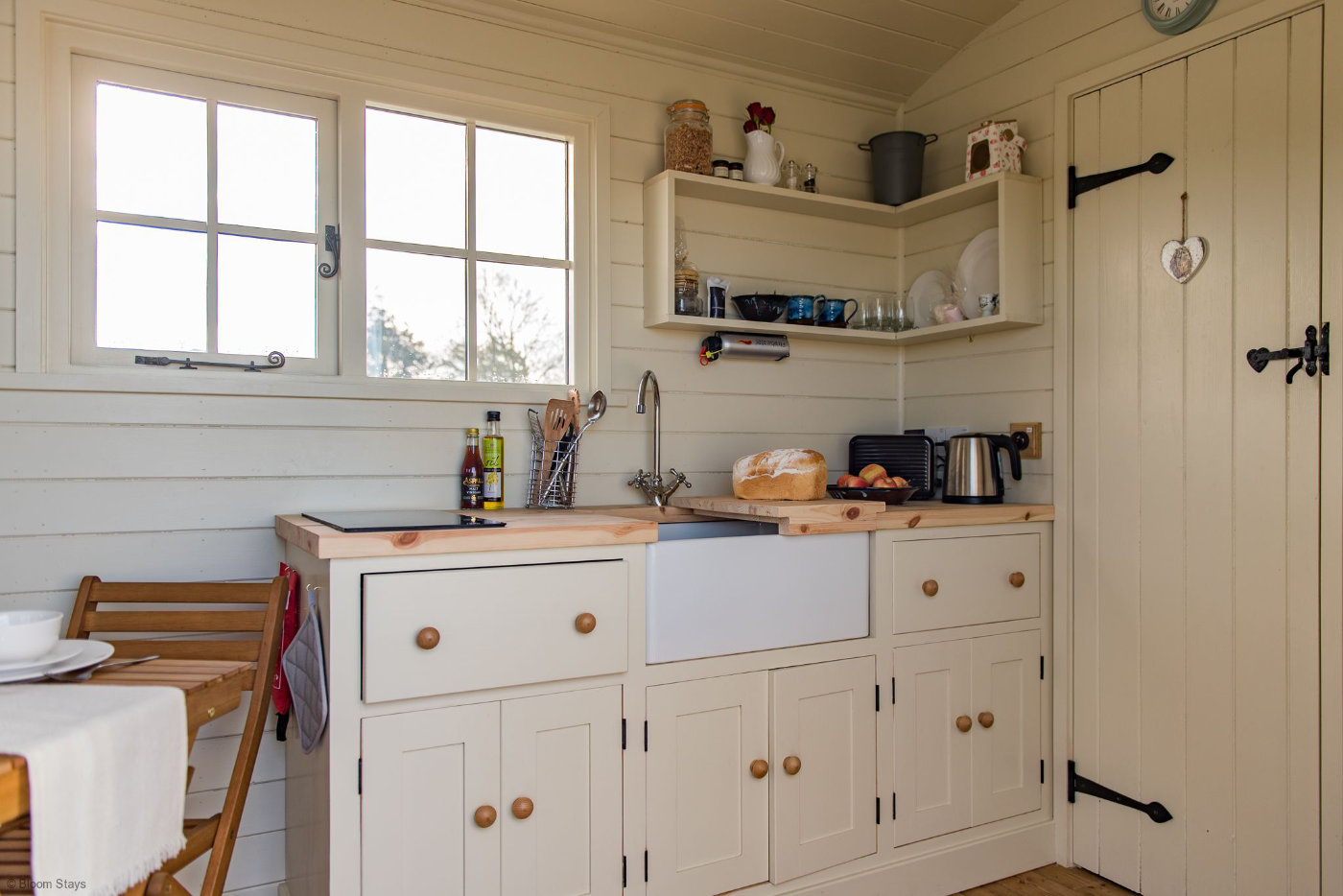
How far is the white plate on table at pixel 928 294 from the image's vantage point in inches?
118

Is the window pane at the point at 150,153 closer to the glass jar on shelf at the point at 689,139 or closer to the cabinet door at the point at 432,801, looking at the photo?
the glass jar on shelf at the point at 689,139

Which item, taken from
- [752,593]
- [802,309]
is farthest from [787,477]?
[802,309]

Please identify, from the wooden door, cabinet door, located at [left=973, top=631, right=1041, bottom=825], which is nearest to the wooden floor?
the wooden door

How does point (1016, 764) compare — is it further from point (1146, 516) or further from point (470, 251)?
point (470, 251)

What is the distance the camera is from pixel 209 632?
2.10 meters

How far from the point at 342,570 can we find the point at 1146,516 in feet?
6.54

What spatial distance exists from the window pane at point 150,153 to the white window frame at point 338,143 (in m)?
0.08

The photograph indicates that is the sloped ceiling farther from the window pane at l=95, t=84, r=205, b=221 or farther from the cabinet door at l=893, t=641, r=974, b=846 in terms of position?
the cabinet door at l=893, t=641, r=974, b=846

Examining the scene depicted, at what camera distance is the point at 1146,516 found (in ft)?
7.84

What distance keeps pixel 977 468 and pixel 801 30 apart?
1.43 m

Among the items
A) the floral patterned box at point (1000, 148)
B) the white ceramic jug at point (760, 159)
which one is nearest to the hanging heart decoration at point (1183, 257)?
the floral patterned box at point (1000, 148)

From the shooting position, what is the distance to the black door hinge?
2.34 meters

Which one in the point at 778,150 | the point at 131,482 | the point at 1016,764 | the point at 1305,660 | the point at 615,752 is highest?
the point at 778,150

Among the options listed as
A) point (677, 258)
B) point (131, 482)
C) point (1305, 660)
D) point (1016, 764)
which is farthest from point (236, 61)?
point (1305, 660)
